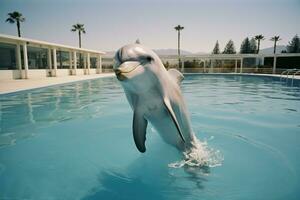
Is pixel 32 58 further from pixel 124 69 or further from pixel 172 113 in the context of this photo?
pixel 124 69

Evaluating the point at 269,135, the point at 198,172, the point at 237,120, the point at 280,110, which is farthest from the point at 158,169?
the point at 280,110

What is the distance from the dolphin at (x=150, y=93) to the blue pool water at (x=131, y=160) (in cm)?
58

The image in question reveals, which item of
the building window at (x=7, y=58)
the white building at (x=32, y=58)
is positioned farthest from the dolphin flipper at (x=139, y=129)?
the building window at (x=7, y=58)

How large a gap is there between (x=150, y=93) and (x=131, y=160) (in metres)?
1.91

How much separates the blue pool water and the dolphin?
22.7 inches

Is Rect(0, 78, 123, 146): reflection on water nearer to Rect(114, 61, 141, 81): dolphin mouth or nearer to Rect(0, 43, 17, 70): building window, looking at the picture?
Rect(114, 61, 141, 81): dolphin mouth

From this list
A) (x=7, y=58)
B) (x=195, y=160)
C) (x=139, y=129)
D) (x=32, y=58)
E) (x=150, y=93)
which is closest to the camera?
(x=150, y=93)

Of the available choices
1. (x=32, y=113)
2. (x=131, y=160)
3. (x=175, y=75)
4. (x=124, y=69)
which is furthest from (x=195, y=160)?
(x=32, y=113)

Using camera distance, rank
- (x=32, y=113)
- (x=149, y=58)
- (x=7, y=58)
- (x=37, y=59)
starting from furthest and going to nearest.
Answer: (x=37, y=59)
(x=7, y=58)
(x=32, y=113)
(x=149, y=58)

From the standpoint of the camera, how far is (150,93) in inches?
115

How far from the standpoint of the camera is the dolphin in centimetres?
254

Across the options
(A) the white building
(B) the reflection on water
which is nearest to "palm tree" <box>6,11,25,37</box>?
(A) the white building

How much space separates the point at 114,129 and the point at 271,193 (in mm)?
4336

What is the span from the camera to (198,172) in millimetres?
3770
